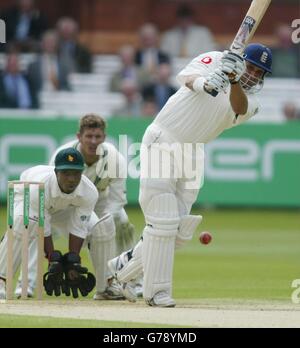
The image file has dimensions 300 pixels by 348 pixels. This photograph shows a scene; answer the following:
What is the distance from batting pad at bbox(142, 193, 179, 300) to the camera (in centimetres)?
874

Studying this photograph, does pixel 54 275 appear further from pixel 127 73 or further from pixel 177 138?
pixel 127 73

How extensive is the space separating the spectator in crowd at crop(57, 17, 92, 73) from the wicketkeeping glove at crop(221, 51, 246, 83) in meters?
11.4

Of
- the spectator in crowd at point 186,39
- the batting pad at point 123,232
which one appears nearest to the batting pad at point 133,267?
the batting pad at point 123,232

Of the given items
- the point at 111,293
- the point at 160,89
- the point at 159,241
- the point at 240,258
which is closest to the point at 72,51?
the point at 160,89

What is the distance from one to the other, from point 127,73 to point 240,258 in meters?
6.86

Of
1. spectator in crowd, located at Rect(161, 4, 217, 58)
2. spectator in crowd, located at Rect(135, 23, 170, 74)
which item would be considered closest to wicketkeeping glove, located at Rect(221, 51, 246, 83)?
spectator in crowd, located at Rect(135, 23, 170, 74)

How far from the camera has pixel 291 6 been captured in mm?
22172

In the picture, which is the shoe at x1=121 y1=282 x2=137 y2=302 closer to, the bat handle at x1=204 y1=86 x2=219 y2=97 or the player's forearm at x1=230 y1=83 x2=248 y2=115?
the player's forearm at x1=230 y1=83 x2=248 y2=115

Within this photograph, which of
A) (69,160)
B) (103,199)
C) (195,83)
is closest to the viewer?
(195,83)

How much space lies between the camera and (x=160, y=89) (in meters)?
18.9

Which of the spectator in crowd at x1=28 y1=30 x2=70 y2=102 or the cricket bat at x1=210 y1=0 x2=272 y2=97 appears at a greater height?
the spectator in crowd at x1=28 y1=30 x2=70 y2=102

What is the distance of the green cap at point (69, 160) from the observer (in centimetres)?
907

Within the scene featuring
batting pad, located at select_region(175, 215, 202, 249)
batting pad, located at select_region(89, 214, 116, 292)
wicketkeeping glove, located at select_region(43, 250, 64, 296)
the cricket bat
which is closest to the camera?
the cricket bat
